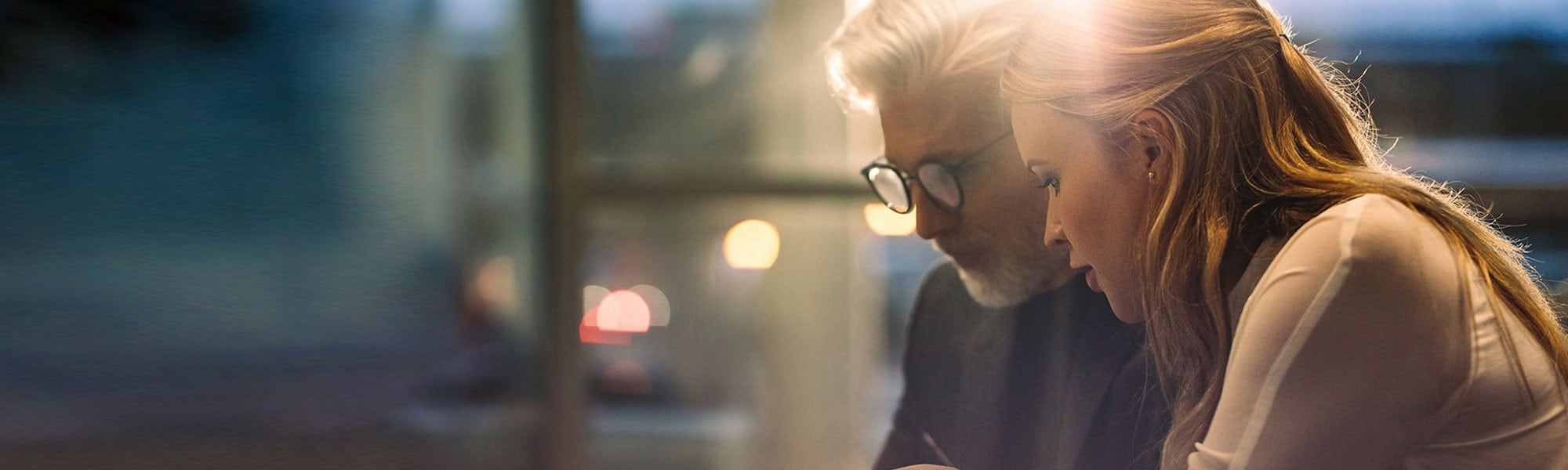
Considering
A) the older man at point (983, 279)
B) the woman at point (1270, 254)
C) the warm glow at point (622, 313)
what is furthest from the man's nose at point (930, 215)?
the warm glow at point (622, 313)

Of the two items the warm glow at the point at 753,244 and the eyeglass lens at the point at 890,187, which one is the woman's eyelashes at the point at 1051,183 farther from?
the warm glow at the point at 753,244

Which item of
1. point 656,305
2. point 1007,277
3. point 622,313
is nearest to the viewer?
point 1007,277

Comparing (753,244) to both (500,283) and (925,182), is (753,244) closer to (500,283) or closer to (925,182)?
(500,283)

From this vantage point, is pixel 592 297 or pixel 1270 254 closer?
pixel 1270 254

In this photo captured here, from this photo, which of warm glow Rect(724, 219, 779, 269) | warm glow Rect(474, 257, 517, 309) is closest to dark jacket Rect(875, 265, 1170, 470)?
warm glow Rect(724, 219, 779, 269)

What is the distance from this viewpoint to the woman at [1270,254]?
0.63m

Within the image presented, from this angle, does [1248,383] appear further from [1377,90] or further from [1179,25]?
[1377,90]

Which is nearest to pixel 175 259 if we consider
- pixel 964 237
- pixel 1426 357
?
pixel 964 237

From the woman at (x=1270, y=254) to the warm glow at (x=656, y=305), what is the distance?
667mm

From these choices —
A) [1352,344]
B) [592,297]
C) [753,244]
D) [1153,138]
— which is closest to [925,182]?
[1153,138]

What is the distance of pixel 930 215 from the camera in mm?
848

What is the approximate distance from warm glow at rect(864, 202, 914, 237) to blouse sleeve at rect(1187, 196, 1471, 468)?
0.32 meters

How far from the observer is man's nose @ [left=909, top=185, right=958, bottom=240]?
0.84 m

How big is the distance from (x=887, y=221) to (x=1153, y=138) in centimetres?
43
